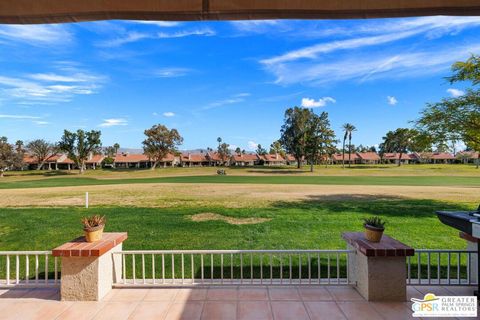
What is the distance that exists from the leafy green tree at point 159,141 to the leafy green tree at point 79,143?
955cm

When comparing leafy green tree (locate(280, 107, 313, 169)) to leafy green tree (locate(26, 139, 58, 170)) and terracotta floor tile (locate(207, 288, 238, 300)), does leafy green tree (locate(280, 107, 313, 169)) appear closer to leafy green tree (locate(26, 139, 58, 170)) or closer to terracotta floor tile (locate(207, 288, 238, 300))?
terracotta floor tile (locate(207, 288, 238, 300))

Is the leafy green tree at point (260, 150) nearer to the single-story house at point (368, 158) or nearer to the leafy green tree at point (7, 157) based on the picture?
the single-story house at point (368, 158)

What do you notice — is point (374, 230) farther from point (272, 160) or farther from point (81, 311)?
point (272, 160)

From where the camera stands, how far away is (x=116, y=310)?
2.91 meters

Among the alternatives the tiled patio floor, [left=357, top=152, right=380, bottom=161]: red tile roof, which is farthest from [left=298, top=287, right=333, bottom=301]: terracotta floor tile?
[left=357, top=152, right=380, bottom=161]: red tile roof

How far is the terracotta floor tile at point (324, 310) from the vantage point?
2736 mm

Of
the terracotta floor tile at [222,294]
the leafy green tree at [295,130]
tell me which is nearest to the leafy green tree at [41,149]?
the leafy green tree at [295,130]

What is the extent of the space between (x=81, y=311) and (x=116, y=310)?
35cm

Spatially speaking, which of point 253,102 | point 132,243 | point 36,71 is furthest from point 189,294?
point 253,102

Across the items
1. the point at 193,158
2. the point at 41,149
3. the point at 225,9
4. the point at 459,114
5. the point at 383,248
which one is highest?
the point at 41,149

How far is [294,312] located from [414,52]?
836 centimetres

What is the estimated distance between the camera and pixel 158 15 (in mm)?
1889

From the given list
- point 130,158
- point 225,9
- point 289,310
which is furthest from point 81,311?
point 130,158

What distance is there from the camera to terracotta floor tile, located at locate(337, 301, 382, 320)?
2717 millimetres
